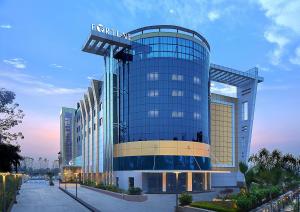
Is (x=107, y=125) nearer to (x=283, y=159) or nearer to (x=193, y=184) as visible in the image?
(x=193, y=184)

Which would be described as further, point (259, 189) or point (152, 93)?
point (152, 93)

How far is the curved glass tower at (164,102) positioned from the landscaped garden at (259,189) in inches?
806

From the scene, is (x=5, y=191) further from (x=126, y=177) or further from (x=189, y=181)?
(x=189, y=181)

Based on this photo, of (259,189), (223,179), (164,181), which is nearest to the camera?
(259,189)

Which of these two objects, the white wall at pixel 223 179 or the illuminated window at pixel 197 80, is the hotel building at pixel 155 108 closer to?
the illuminated window at pixel 197 80

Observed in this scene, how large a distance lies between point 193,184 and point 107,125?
22.0 meters

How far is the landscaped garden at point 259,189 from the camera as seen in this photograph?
31141 millimetres

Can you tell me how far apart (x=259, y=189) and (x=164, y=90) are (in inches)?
1731

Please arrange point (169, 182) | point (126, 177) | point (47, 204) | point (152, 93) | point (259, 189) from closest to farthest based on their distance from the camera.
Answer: point (259, 189) → point (47, 204) → point (169, 182) → point (126, 177) → point (152, 93)

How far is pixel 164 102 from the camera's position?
8219 cm

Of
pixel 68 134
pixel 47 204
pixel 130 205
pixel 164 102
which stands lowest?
pixel 47 204

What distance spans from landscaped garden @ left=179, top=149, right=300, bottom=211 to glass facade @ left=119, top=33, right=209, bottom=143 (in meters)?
22.5

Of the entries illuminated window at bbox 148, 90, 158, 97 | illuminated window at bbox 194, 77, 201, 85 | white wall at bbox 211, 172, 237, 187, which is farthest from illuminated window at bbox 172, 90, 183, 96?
white wall at bbox 211, 172, 237, 187

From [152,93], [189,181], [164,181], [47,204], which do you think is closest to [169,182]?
[164,181]
